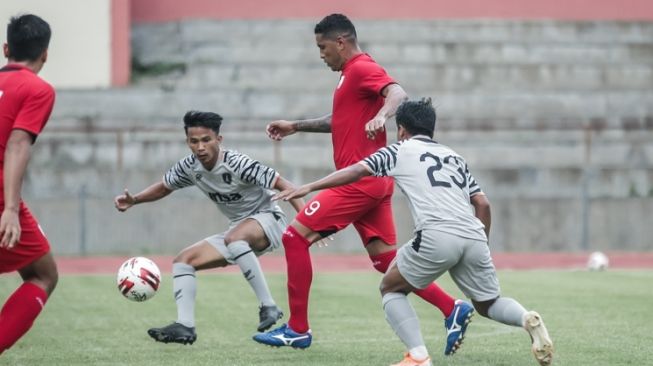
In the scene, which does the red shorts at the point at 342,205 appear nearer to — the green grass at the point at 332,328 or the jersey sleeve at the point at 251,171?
the jersey sleeve at the point at 251,171

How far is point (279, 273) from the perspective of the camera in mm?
17359

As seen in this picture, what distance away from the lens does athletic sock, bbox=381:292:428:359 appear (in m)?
7.09

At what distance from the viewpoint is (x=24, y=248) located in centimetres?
658

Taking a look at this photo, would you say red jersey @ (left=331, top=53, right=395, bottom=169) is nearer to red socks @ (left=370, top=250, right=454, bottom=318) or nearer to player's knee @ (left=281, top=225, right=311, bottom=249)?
player's knee @ (left=281, top=225, right=311, bottom=249)

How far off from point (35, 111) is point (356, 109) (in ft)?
8.96

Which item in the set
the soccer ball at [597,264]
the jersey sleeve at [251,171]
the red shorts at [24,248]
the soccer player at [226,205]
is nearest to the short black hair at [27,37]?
the red shorts at [24,248]

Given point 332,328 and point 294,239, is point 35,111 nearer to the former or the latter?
point 294,239

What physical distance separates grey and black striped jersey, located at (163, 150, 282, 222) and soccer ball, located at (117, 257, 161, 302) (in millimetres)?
766

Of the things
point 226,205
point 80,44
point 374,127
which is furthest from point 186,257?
point 80,44

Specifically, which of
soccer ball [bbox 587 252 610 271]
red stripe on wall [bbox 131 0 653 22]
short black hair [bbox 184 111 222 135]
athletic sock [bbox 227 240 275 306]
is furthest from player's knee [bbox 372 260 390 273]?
red stripe on wall [bbox 131 0 653 22]

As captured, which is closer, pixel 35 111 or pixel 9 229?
pixel 9 229

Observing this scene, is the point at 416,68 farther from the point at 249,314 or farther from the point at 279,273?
the point at 249,314

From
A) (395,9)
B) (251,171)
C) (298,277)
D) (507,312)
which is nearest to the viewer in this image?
(507,312)

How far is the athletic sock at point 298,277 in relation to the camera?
327 inches
